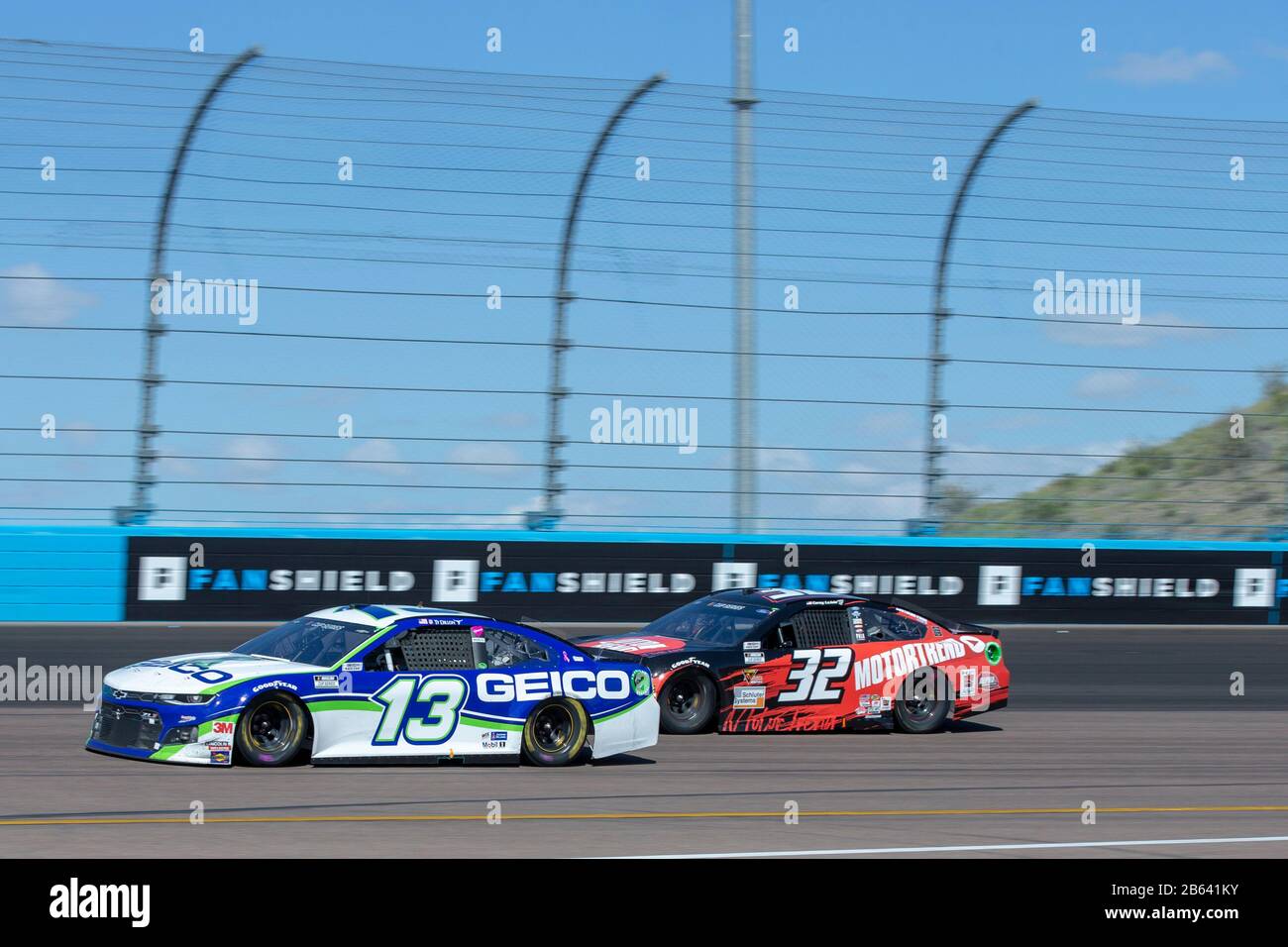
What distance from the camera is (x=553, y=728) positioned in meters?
11.3

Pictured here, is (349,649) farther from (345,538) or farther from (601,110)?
(601,110)

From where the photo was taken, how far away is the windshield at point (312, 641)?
1072 centimetres

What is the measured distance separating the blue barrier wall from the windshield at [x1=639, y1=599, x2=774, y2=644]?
444cm

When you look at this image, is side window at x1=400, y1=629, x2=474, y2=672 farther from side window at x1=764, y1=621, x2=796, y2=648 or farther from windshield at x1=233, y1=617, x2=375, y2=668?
side window at x1=764, y1=621, x2=796, y2=648

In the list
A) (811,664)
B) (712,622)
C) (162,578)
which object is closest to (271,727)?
(712,622)

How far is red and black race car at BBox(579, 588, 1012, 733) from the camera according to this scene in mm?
13047

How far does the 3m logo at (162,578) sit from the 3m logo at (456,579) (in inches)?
101

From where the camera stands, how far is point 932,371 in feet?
63.2

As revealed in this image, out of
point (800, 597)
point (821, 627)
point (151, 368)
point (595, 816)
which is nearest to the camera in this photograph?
point (595, 816)

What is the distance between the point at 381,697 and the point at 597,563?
8105 mm

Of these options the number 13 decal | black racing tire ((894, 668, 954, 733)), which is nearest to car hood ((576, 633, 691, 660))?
the number 13 decal

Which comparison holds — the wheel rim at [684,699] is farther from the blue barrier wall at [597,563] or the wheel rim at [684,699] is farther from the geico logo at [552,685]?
the blue barrier wall at [597,563]

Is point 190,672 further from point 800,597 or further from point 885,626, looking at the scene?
point 885,626
